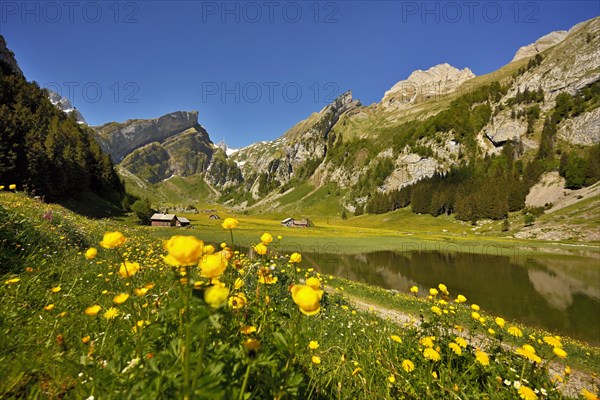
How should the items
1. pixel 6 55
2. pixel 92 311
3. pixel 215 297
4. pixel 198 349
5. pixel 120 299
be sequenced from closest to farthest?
1. pixel 215 297
2. pixel 198 349
3. pixel 120 299
4. pixel 92 311
5. pixel 6 55

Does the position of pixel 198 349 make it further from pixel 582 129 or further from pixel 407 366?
pixel 582 129

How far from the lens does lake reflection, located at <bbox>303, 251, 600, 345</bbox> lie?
22109 millimetres

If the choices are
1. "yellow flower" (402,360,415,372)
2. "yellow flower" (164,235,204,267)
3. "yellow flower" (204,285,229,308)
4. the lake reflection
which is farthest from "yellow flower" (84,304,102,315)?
the lake reflection

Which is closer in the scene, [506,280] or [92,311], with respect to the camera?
[92,311]

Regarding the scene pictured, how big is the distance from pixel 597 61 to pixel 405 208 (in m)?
122

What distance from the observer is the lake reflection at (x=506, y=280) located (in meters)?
22.1

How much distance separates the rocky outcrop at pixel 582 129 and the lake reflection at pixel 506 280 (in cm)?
11665

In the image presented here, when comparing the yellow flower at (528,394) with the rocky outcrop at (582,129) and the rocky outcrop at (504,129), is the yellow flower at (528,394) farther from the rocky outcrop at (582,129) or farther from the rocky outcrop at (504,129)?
the rocky outcrop at (504,129)

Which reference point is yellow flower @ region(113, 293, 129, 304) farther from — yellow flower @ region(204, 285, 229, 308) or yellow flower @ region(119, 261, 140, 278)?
yellow flower @ region(204, 285, 229, 308)

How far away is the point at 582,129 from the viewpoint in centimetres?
12750

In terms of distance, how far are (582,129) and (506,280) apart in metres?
150

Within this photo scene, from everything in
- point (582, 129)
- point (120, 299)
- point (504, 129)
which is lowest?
point (120, 299)

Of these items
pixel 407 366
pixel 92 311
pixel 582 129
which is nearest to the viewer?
pixel 92 311

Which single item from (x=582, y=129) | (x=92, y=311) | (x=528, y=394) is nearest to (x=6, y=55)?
(x=92, y=311)
